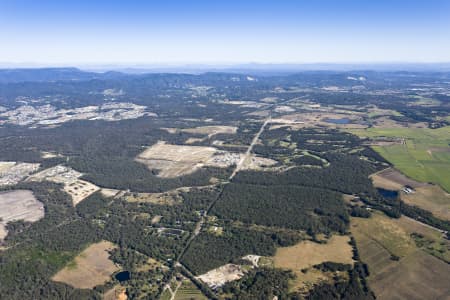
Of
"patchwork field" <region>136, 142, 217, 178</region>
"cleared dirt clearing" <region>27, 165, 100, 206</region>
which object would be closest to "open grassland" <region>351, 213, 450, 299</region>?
"patchwork field" <region>136, 142, 217, 178</region>

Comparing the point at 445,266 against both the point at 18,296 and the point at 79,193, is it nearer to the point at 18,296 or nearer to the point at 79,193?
the point at 18,296

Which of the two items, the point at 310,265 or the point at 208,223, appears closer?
the point at 310,265

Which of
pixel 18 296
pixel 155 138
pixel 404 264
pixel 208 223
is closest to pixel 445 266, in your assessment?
pixel 404 264

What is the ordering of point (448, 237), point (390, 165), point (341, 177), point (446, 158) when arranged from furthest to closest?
1. point (446, 158)
2. point (390, 165)
3. point (341, 177)
4. point (448, 237)

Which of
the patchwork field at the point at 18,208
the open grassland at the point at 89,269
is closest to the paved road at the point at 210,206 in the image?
the open grassland at the point at 89,269

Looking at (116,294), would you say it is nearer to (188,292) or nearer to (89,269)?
(89,269)

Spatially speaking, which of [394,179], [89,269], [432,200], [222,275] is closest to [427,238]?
[432,200]

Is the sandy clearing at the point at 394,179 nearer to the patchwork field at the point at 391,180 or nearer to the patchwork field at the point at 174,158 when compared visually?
the patchwork field at the point at 391,180
